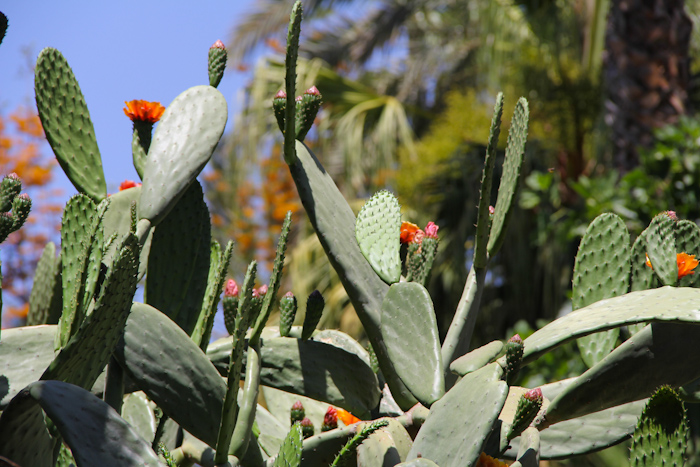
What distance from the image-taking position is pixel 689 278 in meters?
1.39

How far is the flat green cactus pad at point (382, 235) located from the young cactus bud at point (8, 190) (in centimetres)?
65

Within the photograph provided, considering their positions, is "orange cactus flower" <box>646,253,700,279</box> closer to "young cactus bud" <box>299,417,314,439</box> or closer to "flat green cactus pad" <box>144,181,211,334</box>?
"young cactus bud" <box>299,417,314,439</box>

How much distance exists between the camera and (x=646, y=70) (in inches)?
176

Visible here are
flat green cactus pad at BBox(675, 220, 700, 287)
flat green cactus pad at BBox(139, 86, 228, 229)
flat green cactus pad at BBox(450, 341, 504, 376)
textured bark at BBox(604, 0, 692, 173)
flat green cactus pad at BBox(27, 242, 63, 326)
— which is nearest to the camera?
flat green cactus pad at BBox(450, 341, 504, 376)

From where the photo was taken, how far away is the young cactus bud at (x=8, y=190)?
4.09ft

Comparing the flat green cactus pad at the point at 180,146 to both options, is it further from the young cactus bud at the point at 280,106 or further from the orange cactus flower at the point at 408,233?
the orange cactus flower at the point at 408,233

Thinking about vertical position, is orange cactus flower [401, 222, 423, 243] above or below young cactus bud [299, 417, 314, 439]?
above

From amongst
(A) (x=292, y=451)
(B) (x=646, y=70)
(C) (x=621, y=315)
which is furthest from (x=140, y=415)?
(B) (x=646, y=70)

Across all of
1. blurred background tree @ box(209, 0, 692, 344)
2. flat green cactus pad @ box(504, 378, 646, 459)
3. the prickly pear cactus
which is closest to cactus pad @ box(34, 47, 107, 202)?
flat green cactus pad @ box(504, 378, 646, 459)

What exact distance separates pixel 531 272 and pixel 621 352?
506 cm

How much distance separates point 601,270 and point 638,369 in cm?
32

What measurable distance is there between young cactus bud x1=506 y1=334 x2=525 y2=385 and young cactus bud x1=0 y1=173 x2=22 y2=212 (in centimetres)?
92

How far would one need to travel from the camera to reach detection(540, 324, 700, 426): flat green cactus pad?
118 centimetres

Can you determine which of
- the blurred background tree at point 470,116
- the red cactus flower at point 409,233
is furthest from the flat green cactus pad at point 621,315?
the blurred background tree at point 470,116
